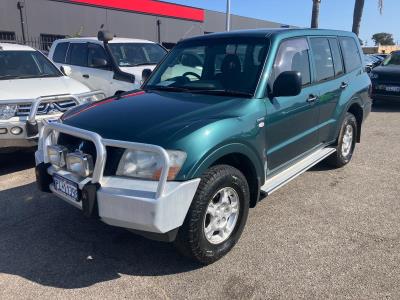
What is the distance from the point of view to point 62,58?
9086mm

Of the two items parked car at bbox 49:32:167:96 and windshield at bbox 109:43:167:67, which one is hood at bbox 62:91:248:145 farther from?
windshield at bbox 109:43:167:67

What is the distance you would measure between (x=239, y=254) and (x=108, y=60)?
18.4 feet

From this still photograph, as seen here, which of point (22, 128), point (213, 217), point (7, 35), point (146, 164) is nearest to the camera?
point (146, 164)

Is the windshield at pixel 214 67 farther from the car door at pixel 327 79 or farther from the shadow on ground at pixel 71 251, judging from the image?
the shadow on ground at pixel 71 251

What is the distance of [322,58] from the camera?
4820 mm

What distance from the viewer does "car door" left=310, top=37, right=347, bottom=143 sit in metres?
4.66

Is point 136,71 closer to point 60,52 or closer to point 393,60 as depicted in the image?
point 60,52

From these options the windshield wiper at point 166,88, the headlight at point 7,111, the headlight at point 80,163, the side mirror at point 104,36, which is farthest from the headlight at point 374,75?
the headlight at point 80,163

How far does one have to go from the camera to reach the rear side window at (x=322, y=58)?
464 centimetres

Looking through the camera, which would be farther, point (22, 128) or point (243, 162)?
point (22, 128)

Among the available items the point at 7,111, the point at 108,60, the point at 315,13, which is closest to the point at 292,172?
the point at 7,111

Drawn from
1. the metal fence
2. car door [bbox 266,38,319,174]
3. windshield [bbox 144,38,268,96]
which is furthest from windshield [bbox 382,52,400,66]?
the metal fence

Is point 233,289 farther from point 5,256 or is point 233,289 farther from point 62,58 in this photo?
point 62,58

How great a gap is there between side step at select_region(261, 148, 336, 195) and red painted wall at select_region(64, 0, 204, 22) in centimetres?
2129
